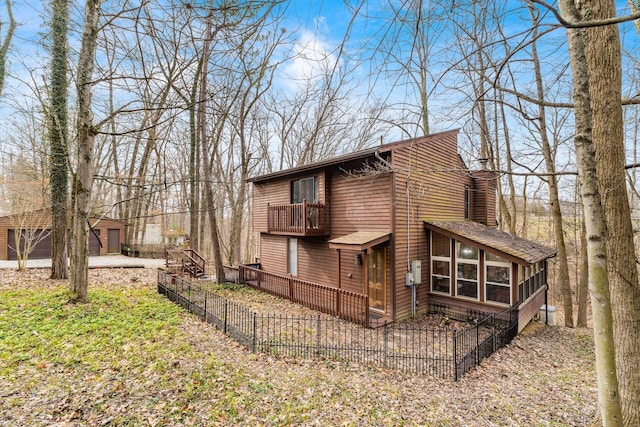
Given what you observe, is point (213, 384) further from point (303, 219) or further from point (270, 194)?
point (270, 194)

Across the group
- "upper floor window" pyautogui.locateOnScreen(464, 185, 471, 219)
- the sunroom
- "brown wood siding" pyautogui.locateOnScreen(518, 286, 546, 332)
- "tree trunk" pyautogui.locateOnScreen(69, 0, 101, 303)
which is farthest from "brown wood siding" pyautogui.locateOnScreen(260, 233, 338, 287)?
"tree trunk" pyautogui.locateOnScreen(69, 0, 101, 303)

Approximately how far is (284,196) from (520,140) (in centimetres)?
1204

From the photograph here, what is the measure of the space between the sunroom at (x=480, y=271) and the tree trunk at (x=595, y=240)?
669 cm

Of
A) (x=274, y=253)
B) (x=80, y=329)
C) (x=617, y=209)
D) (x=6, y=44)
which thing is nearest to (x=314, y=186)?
(x=274, y=253)

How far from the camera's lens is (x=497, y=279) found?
9.20 m

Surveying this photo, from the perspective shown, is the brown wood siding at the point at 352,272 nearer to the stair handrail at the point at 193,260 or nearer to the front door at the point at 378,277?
the front door at the point at 378,277

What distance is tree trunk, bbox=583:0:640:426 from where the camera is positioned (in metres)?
3.02

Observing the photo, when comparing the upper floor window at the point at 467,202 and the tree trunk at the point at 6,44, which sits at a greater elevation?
the tree trunk at the point at 6,44

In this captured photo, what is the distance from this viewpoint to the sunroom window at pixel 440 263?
1027cm

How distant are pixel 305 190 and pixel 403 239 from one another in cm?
499

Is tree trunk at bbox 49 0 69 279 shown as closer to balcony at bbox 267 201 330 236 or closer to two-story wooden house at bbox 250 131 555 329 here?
balcony at bbox 267 201 330 236

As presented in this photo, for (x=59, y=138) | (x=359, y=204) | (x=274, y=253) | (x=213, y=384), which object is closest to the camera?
(x=213, y=384)

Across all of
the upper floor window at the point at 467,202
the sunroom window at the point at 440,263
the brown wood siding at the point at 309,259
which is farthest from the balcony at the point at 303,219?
the upper floor window at the point at 467,202

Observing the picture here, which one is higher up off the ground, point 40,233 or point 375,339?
point 40,233
